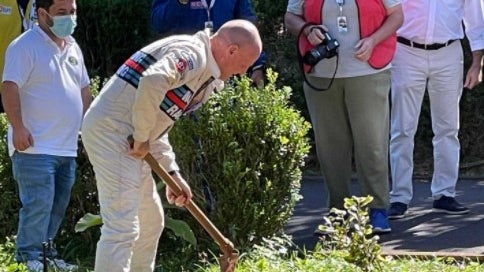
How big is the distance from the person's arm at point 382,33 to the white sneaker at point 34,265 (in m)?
2.32

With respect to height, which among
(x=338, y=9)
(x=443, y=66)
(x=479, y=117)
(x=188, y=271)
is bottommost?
(x=479, y=117)

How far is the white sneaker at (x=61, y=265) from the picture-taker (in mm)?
6043

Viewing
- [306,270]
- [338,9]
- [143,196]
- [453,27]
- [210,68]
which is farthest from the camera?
[453,27]

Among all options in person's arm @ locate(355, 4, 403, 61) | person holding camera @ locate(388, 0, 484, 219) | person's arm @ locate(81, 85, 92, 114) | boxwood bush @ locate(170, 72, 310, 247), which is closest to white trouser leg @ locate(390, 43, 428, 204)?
person holding camera @ locate(388, 0, 484, 219)

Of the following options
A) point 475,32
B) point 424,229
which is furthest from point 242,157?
point 475,32

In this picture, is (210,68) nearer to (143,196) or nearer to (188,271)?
(143,196)

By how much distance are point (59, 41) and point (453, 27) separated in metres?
2.81

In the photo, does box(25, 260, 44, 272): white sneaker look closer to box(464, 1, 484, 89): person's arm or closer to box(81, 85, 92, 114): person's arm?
box(81, 85, 92, 114): person's arm

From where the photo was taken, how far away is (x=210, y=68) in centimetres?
484

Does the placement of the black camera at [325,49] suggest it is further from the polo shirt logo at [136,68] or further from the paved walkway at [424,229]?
the polo shirt logo at [136,68]

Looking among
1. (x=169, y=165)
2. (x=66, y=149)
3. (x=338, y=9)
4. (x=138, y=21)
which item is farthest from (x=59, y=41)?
(x=138, y=21)

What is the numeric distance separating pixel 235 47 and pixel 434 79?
118 inches

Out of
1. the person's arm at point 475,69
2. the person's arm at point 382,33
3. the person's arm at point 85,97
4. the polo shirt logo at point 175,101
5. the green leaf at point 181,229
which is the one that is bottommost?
the green leaf at point 181,229

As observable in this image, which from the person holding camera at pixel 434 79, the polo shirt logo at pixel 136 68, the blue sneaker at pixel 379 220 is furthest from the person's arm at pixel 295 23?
the polo shirt logo at pixel 136 68
